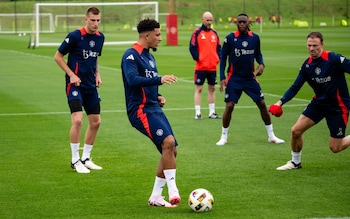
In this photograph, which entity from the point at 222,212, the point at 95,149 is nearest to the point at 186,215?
the point at 222,212

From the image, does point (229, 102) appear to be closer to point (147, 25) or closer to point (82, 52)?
point (82, 52)

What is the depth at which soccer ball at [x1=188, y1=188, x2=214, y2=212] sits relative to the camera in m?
9.95

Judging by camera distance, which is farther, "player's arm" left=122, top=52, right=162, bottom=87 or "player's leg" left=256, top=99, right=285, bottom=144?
"player's leg" left=256, top=99, right=285, bottom=144

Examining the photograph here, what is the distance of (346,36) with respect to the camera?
58062mm

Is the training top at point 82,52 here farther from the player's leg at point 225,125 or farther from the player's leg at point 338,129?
the player's leg at point 338,129

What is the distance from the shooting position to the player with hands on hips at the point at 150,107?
10117 millimetres

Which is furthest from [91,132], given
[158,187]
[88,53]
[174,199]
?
[174,199]

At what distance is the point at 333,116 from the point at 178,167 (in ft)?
8.74

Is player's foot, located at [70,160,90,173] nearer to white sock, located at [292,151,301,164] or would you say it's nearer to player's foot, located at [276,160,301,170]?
player's foot, located at [276,160,301,170]

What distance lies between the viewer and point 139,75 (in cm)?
1028

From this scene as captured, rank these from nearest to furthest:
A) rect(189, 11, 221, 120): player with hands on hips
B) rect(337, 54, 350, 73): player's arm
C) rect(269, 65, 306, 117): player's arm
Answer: rect(337, 54, 350, 73): player's arm
rect(269, 65, 306, 117): player's arm
rect(189, 11, 221, 120): player with hands on hips

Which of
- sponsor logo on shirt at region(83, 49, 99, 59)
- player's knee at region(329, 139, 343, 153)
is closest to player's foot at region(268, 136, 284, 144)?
player's knee at region(329, 139, 343, 153)

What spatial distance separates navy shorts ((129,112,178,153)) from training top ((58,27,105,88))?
285 centimetres

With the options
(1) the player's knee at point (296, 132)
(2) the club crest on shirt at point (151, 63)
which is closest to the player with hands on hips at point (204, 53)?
(1) the player's knee at point (296, 132)
